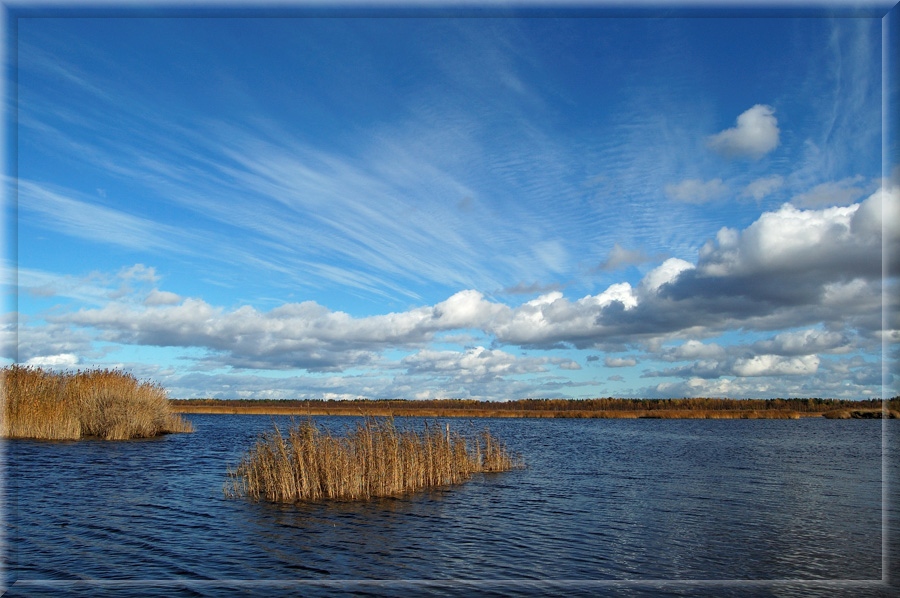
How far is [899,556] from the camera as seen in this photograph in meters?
12.0

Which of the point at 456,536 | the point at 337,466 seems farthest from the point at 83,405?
the point at 456,536

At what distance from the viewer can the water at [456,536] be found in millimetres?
10039

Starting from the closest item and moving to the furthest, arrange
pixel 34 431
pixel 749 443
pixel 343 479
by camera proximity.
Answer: pixel 343 479
pixel 34 431
pixel 749 443

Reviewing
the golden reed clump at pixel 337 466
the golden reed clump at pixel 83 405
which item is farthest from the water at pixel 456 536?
the golden reed clump at pixel 83 405

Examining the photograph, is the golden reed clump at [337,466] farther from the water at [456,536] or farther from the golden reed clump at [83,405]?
the golden reed clump at [83,405]

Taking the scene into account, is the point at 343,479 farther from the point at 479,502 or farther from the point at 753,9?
the point at 753,9

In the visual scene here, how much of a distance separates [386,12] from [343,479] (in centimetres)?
1320

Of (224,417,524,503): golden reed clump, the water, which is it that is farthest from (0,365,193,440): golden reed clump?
(224,417,524,503): golden reed clump

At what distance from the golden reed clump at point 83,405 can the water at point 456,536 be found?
4969mm

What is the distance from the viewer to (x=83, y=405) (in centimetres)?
3219

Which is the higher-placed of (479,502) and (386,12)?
(386,12)

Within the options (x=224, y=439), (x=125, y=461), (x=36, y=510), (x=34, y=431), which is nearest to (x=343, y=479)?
(x=36, y=510)

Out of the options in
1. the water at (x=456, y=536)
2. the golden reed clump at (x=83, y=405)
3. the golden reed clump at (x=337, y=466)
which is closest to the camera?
the water at (x=456, y=536)

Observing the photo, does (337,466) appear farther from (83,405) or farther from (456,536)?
(83,405)
